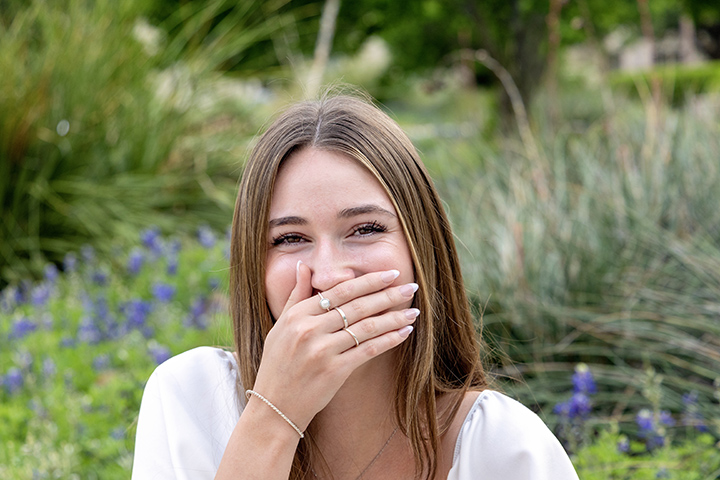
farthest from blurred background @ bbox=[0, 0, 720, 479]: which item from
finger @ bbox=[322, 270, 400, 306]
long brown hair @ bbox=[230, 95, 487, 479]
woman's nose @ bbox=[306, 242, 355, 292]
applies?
finger @ bbox=[322, 270, 400, 306]

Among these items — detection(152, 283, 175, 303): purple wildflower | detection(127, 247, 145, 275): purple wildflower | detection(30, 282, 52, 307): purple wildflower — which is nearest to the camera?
detection(152, 283, 175, 303): purple wildflower

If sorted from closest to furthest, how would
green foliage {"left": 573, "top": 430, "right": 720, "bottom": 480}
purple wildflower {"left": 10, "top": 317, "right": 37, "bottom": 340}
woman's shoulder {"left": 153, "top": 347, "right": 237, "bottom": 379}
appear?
woman's shoulder {"left": 153, "top": 347, "right": 237, "bottom": 379} → green foliage {"left": 573, "top": 430, "right": 720, "bottom": 480} → purple wildflower {"left": 10, "top": 317, "right": 37, "bottom": 340}

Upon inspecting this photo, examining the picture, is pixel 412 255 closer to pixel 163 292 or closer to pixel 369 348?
pixel 369 348

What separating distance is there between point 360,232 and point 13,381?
244cm

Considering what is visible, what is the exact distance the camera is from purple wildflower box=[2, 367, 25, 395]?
3.21m

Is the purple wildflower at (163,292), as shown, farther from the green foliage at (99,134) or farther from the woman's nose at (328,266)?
the woman's nose at (328,266)

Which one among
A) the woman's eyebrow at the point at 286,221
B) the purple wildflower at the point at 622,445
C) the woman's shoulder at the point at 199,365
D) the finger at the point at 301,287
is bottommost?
the purple wildflower at the point at 622,445

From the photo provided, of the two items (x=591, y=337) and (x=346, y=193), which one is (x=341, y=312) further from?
(x=591, y=337)

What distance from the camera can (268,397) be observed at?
4.54 ft

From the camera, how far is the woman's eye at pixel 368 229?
1.48 meters

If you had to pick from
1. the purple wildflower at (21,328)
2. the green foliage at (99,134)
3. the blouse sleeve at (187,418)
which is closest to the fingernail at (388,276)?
the blouse sleeve at (187,418)

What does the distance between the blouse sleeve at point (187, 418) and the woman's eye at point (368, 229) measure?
1.82ft

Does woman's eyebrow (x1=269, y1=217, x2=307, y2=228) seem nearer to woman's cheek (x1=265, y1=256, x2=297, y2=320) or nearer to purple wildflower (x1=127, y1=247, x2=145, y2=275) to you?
woman's cheek (x1=265, y1=256, x2=297, y2=320)

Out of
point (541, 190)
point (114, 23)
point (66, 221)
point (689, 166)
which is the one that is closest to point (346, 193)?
point (541, 190)
